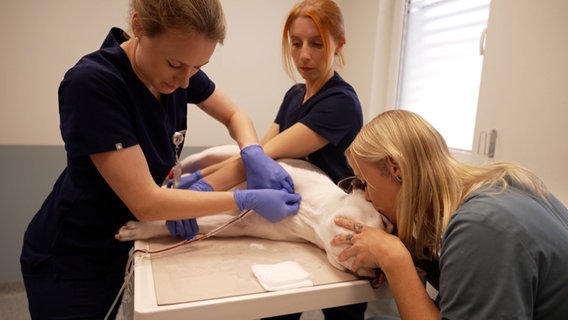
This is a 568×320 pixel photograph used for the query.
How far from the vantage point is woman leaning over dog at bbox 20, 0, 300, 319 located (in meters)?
0.80

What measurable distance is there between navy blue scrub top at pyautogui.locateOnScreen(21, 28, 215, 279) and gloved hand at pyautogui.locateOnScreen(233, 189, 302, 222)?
0.73 ft

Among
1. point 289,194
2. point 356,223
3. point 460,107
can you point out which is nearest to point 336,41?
point 289,194

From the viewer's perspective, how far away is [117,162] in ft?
2.66

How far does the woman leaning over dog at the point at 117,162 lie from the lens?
0.80 metres

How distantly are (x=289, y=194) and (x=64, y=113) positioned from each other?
22.8 inches

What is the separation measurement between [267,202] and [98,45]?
5.69 ft

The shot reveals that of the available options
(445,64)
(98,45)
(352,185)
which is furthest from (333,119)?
(98,45)

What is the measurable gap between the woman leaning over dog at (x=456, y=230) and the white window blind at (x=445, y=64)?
1.38m

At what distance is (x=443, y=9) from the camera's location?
7.31 ft

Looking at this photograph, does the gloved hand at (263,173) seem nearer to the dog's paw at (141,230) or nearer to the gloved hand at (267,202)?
the gloved hand at (267,202)

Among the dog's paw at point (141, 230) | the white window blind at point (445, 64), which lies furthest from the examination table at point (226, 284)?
the white window blind at point (445, 64)

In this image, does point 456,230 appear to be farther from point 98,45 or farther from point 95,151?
point 98,45

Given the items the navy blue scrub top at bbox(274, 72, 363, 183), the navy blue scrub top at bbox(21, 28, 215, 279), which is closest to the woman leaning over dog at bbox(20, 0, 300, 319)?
the navy blue scrub top at bbox(21, 28, 215, 279)

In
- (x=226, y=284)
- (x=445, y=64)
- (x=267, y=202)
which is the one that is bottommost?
(x=226, y=284)
